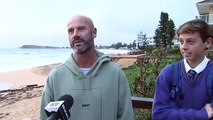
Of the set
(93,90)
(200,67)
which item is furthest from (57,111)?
(200,67)

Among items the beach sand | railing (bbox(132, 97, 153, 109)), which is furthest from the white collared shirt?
the beach sand

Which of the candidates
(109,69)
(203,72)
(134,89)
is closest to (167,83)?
(203,72)

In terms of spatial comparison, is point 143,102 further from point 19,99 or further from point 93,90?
Answer: point 19,99

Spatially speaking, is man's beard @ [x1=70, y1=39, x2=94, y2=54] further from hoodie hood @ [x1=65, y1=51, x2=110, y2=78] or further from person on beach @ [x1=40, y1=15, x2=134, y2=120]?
hoodie hood @ [x1=65, y1=51, x2=110, y2=78]

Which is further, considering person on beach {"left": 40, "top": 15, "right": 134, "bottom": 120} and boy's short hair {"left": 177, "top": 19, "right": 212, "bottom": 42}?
→ person on beach {"left": 40, "top": 15, "right": 134, "bottom": 120}

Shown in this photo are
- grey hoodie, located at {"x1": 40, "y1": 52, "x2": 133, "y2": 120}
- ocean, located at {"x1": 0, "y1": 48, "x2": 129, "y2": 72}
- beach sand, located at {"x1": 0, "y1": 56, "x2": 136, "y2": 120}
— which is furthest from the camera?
ocean, located at {"x1": 0, "y1": 48, "x2": 129, "y2": 72}

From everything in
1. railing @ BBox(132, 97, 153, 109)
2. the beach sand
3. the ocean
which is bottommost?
the ocean

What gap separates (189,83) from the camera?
2424 millimetres

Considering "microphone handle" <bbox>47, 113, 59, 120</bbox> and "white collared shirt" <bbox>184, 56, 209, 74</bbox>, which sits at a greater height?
"white collared shirt" <bbox>184, 56, 209, 74</bbox>

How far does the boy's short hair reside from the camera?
8.11 ft

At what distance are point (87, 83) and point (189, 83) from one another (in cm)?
78

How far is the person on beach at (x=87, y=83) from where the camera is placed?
8.72ft

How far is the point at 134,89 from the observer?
20.2 ft

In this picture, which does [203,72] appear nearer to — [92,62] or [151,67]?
[92,62]
